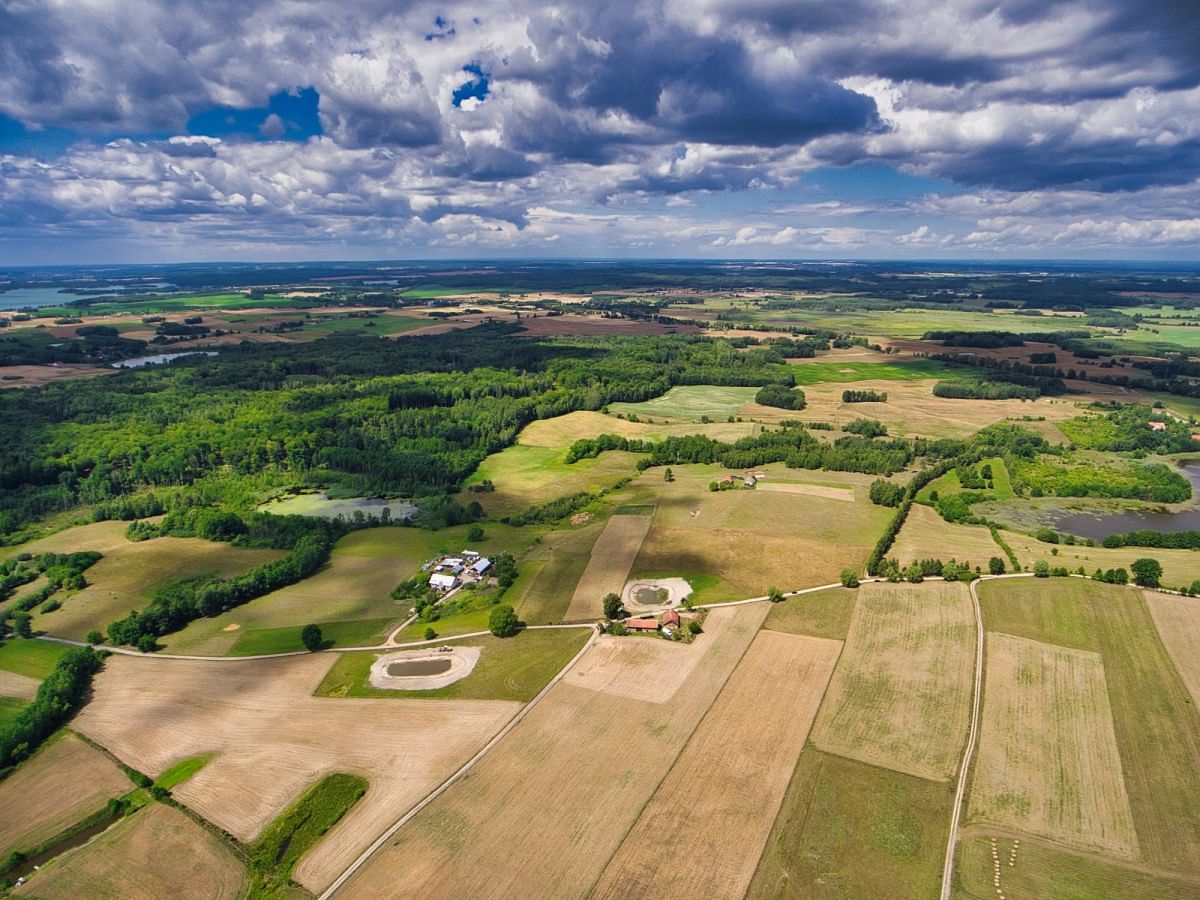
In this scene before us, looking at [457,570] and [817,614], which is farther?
[457,570]

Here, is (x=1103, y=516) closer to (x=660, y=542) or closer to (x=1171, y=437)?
(x=1171, y=437)

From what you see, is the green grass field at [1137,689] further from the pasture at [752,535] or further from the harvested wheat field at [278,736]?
the harvested wheat field at [278,736]

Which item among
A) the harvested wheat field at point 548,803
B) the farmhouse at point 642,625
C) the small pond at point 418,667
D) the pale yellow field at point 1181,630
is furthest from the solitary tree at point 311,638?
the pale yellow field at point 1181,630

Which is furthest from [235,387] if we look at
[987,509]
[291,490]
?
[987,509]

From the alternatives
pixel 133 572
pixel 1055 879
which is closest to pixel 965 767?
pixel 1055 879

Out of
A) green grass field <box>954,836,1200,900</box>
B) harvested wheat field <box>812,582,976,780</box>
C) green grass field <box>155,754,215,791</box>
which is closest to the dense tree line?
green grass field <box>155,754,215,791</box>

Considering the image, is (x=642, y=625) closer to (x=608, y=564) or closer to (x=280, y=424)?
(x=608, y=564)
